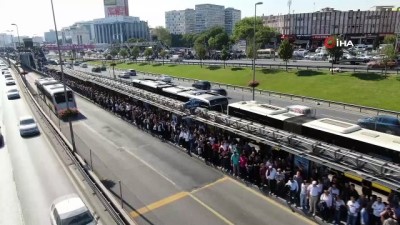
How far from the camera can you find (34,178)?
19.4 metres

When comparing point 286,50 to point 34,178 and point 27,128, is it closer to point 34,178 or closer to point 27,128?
point 27,128

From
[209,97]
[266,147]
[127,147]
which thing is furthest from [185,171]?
[209,97]

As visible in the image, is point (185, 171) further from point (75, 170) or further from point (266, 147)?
point (75, 170)

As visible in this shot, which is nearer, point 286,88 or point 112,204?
point 112,204

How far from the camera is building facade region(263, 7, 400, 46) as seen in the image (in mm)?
100062

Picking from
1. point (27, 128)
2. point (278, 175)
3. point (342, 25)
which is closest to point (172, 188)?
A: point (278, 175)

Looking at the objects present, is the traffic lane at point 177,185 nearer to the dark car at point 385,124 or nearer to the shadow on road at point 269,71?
the dark car at point 385,124

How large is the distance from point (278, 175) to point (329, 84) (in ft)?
103

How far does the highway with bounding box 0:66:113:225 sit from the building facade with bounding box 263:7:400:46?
101m

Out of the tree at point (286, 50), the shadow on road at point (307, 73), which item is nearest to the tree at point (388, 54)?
the shadow on road at point (307, 73)

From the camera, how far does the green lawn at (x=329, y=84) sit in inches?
1420

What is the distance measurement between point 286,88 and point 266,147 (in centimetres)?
2952

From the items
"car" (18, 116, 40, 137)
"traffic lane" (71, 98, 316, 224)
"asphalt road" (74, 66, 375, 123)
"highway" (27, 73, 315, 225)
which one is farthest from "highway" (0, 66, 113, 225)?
"asphalt road" (74, 66, 375, 123)

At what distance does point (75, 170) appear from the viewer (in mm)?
20219
